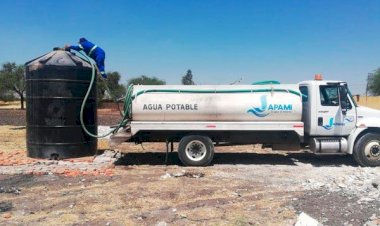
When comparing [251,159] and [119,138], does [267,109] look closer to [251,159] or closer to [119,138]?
[251,159]

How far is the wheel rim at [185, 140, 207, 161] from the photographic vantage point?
1212 cm

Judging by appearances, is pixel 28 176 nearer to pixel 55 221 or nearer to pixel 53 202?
pixel 53 202

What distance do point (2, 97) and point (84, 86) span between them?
66.9m

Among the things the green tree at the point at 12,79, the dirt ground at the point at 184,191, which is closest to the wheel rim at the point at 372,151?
the dirt ground at the point at 184,191

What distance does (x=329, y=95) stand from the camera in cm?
1228

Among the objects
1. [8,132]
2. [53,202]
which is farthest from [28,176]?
[8,132]

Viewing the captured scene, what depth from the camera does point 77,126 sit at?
13242 millimetres

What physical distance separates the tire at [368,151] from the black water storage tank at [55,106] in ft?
26.8

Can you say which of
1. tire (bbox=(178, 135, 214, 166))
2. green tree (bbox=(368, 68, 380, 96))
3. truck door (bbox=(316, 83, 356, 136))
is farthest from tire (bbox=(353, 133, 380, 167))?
green tree (bbox=(368, 68, 380, 96))

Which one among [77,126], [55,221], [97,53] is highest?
[97,53]

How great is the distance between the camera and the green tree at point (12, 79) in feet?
216

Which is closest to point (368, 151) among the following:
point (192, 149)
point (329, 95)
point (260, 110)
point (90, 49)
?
point (329, 95)

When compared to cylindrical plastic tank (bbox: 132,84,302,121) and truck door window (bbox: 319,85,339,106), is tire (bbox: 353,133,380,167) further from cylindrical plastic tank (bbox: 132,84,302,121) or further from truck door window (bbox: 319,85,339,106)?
cylindrical plastic tank (bbox: 132,84,302,121)

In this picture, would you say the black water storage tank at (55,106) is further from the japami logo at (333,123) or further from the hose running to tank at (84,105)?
the japami logo at (333,123)
